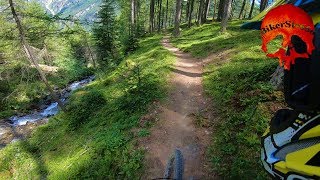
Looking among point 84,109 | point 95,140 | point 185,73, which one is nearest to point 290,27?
point 95,140

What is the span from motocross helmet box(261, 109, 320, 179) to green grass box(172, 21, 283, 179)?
211cm

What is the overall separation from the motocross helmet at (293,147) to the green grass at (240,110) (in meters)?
2.11

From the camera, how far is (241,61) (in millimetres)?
13266

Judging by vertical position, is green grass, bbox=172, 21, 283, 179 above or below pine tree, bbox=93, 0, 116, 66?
above

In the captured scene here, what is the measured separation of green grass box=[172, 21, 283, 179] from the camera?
684 cm

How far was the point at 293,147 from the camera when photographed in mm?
2082

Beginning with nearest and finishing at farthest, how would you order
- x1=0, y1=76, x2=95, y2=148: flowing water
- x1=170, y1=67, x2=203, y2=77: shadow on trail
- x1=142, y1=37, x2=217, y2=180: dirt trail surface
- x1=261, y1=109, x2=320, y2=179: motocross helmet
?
x1=261, y1=109, x2=320, y2=179: motocross helmet < x1=142, y1=37, x2=217, y2=180: dirt trail surface < x1=170, y1=67, x2=203, y2=77: shadow on trail < x1=0, y1=76, x2=95, y2=148: flowing water

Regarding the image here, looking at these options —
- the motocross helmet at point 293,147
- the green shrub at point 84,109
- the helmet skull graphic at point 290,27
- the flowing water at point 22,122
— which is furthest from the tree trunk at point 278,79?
the flowing water at point 22,122

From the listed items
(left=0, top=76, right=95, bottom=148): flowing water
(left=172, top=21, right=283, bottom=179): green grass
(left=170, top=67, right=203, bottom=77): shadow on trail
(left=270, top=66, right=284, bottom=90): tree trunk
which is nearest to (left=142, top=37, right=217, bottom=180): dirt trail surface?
(left=172, top=21, right=283, bottom=179): green grass

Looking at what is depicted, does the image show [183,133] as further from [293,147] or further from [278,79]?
[293,147]

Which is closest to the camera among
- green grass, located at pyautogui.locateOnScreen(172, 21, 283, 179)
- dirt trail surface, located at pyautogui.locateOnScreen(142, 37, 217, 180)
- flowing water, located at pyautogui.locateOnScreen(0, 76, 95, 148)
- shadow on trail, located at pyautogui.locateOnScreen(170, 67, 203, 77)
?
green grass, located at pyautogui.locateOnScreen(172, 21, 283, 179)

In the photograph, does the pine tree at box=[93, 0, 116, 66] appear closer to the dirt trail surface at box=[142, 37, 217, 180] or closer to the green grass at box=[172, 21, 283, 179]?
the green grass at box=[172, 21, 283, 179]

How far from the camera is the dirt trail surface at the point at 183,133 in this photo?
24.7ft

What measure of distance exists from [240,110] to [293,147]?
22.9 ft
